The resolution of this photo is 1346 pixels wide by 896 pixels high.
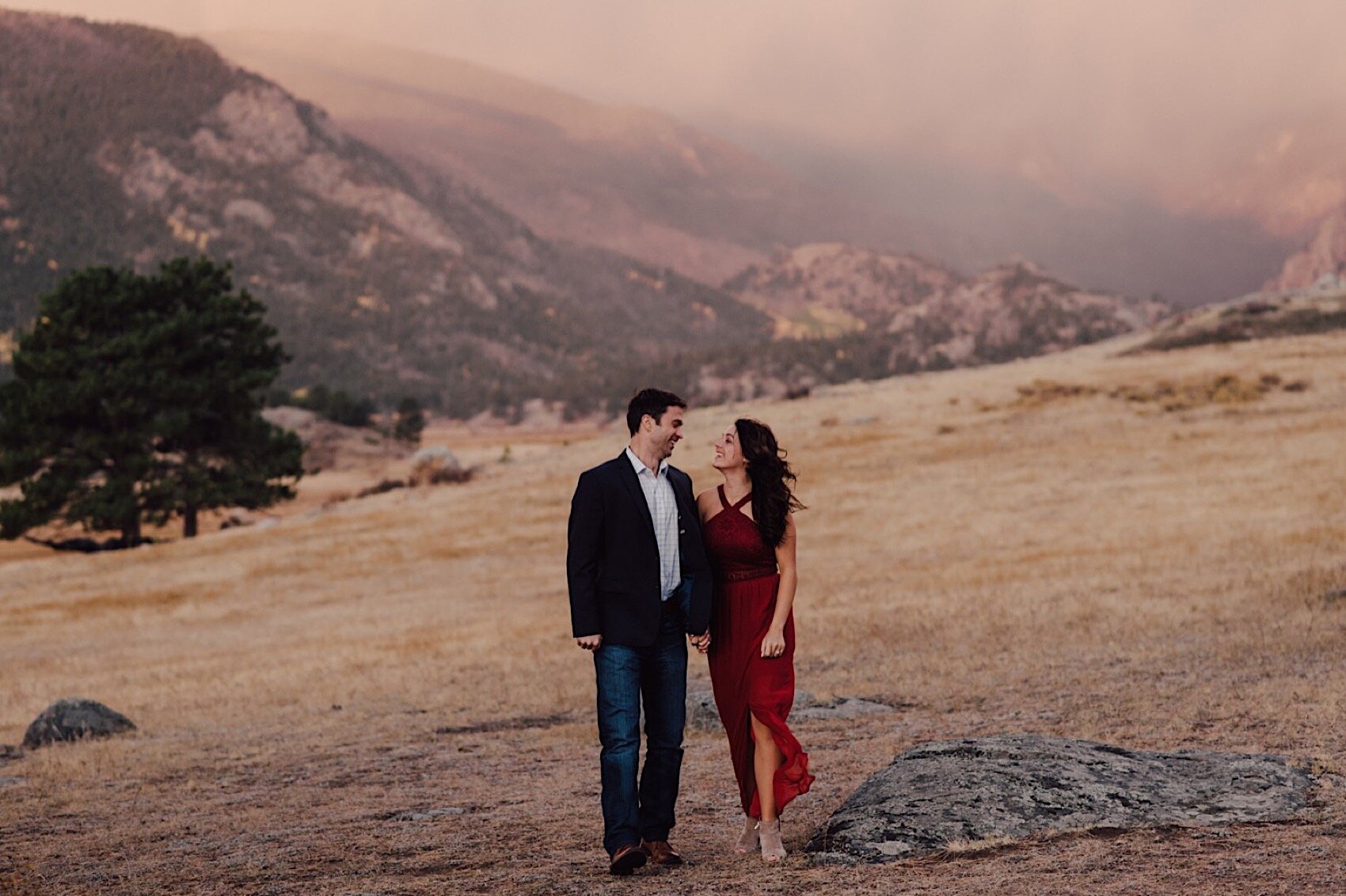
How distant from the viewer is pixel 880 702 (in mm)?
15281

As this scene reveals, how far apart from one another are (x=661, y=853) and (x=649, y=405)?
289 centimetres

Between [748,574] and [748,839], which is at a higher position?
[748,574]

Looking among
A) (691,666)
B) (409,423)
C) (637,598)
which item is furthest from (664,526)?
(409,423)

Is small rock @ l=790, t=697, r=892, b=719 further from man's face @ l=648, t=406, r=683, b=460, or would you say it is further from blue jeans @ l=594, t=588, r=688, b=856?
man's face @ l=648, t=406, r=683, b=460

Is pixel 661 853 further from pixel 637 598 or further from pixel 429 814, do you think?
pixel 429 814

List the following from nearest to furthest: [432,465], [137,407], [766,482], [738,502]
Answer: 1. [766,482]
2. [738,502]
3. [137,407]
4. [432,465]

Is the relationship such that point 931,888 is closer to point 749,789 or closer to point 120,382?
point 749,789

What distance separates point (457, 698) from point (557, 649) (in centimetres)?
369

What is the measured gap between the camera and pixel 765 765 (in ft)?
26.8

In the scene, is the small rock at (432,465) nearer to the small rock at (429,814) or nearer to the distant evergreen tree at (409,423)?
the distant evergreen tree at (409,423)

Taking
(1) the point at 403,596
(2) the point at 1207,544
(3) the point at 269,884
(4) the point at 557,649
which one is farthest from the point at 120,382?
(3) the point at 269,884

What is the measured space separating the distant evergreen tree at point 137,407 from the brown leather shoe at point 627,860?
163 feet

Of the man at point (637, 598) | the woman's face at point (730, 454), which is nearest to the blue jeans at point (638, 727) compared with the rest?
the man at point (637, 598)

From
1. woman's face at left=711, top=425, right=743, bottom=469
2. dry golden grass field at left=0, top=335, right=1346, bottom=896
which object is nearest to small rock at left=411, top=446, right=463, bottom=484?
dry golden grass field at left=0, top=335, right=1346, bottom=896
